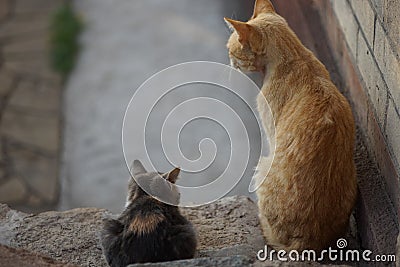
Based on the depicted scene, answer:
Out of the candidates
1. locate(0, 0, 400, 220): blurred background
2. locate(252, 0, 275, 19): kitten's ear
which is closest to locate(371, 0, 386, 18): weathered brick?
locate(252, 0, 275, 19): kitten's ear

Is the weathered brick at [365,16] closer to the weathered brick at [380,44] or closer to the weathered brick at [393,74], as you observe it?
the weathered brick at [380,44]

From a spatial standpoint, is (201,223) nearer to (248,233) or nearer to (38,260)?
(248,233)

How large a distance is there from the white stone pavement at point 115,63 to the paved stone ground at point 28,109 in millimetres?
134

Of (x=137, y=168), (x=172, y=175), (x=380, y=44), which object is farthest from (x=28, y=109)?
(x=380, y=44)

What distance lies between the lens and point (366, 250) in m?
2.98

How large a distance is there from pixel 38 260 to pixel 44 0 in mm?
5261

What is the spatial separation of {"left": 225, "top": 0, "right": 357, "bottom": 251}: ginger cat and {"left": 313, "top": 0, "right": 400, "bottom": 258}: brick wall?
0.11 m

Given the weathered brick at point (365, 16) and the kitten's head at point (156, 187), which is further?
the weathered brick at point (365, 16)

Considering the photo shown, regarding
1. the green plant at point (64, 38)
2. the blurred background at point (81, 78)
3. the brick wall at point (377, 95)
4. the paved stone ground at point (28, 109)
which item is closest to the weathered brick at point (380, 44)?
the brick wall at point (377, 95)

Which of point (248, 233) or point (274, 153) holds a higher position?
point (274, 153)

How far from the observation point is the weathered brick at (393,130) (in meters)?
2.84

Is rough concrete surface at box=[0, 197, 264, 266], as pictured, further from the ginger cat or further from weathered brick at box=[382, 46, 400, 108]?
weathered brick at box=[382, 46, 400, 108]

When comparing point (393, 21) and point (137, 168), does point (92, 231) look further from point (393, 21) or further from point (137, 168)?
point (393, 21)

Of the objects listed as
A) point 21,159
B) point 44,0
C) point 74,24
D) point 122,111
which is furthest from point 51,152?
point 44,0
